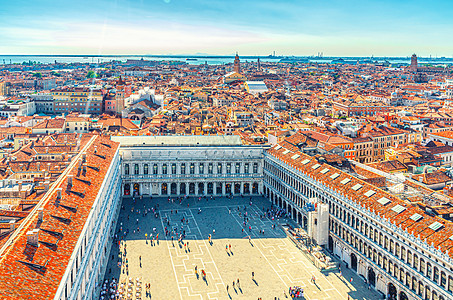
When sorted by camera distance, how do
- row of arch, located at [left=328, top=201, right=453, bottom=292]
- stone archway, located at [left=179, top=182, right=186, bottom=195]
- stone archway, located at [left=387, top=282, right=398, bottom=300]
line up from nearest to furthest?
row of arch, located at [left=328, top=201, right=453, bottom=292] → stone archway, located at [left=387, top=282, right=398, bottom=300] → stone archway, located at [left=179, top=182, right=186, bottom=195]

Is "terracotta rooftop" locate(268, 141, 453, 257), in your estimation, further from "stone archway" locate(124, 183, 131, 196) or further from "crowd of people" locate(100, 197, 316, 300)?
"stone archway" locate(124, 183, 131, 196)

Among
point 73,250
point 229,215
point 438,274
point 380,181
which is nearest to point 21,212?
point 73,250

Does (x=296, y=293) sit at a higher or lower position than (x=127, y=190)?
lower

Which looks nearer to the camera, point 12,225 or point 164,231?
point 12,225

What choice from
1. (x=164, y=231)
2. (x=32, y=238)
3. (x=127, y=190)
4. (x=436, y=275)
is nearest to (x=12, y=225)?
(x=32, y=238)

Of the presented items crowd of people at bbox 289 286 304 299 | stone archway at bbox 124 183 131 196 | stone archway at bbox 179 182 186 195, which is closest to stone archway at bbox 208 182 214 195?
stone archway at bbox 179 182 186 195

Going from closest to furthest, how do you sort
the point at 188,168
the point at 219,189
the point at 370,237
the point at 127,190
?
the point at 370,237
the point at 127,190
the point at 188,168
the point at 219,189

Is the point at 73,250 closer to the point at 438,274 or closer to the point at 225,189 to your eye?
the point at 438,274

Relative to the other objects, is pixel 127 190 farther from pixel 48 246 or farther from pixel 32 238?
pixel 32 238
